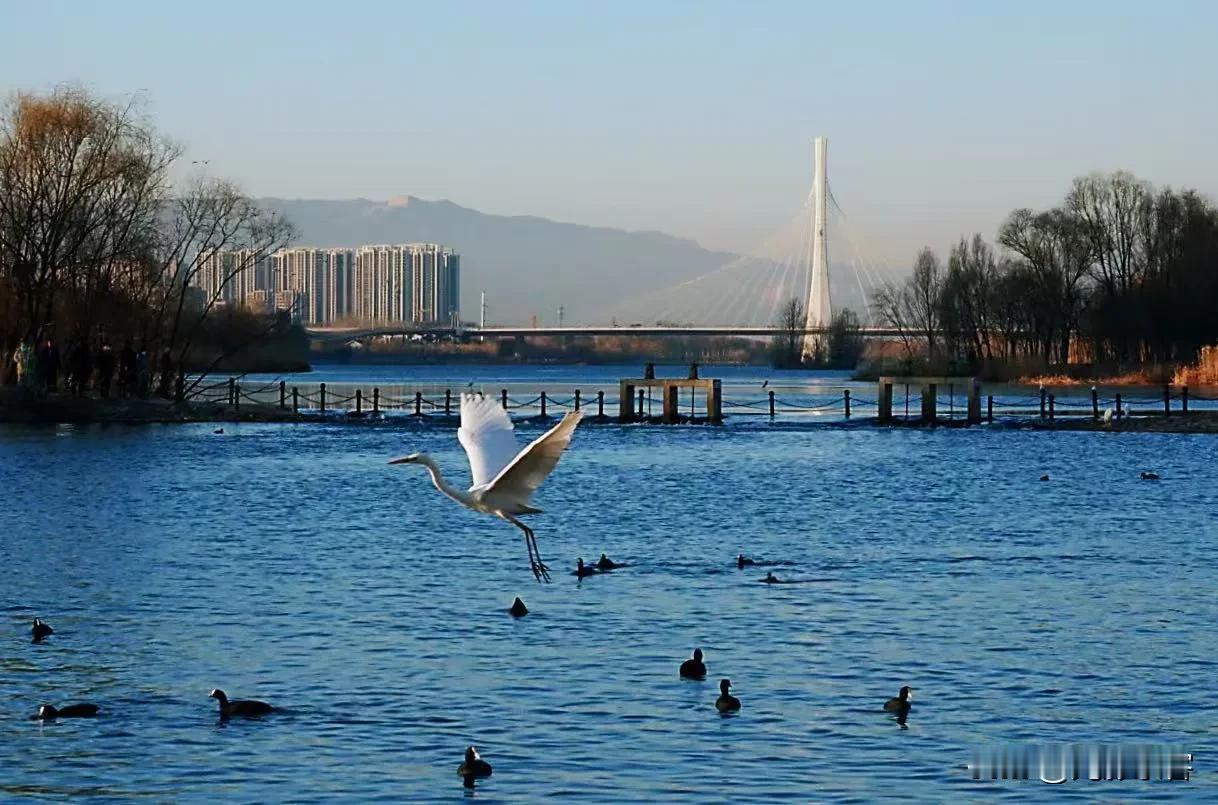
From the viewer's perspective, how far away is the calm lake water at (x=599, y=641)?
13.4 m

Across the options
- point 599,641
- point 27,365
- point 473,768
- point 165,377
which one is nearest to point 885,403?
point 165,377

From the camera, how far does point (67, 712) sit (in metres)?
14.8

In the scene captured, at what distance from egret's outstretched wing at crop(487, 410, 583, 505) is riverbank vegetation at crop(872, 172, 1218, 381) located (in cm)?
8035

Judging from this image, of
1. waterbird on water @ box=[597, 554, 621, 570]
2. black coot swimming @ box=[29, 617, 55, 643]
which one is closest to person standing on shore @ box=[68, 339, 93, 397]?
waterbird on water @ box=[597, 554, 621, 570]

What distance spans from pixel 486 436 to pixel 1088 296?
9048 cm

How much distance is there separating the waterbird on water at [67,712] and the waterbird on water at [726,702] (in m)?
4.74

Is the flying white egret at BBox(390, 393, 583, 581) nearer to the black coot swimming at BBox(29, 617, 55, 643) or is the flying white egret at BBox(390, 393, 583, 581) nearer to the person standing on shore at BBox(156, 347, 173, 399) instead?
the black coot swimming at BBox(29, 617, 55, 643)

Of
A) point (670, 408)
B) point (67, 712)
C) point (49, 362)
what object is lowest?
point (67, 712)

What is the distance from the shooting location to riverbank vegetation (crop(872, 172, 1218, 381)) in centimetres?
9281

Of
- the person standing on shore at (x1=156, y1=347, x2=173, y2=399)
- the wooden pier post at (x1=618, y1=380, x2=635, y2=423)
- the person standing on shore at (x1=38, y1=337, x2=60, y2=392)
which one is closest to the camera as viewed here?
the person standing on shore at (x1=38, y1=337, x2=60, y2=392)

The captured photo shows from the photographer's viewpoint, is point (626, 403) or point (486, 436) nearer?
point (486, 436)

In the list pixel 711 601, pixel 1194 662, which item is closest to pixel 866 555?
pixel 711 601

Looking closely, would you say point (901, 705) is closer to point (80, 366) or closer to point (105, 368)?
point (80, 366)

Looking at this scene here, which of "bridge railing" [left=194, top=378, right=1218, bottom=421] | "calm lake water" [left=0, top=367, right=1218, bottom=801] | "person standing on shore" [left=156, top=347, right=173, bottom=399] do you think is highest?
"person standing on shore" [left=156, top=347, right=173, bottom=399]
